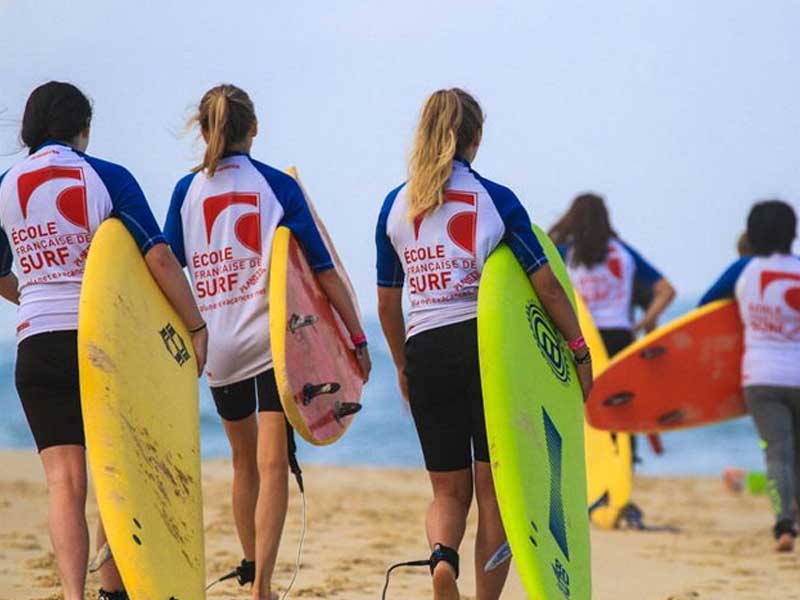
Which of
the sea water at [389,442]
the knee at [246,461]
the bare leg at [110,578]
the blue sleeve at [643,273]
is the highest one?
the blue sleeve at [643,273]

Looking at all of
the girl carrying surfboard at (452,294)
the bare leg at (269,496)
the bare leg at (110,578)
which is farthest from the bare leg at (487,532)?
the bare leg at (110,578)

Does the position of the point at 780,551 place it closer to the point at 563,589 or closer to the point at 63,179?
the point at 563,589

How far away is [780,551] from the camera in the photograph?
8.75 metres

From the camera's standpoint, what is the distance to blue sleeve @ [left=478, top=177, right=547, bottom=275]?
5355mm

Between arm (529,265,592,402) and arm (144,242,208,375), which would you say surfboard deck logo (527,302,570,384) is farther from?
arm (144,242,208,375)

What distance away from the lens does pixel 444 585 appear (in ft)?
17.2

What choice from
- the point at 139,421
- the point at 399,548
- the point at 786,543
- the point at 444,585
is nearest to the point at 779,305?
the point at 786,543

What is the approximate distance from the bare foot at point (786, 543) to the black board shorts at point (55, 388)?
15.0 ft

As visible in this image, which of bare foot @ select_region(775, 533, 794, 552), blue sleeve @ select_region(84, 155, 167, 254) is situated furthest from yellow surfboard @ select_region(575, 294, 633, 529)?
blue sleeve @ select_region(84, 155, 167, 254)

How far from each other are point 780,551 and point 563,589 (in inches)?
158

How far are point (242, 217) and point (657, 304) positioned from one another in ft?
14.3

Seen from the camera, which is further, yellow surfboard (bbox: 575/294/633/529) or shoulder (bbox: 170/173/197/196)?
yellow surfboard (bbox: 575/294/633/529)

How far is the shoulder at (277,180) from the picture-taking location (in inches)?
237

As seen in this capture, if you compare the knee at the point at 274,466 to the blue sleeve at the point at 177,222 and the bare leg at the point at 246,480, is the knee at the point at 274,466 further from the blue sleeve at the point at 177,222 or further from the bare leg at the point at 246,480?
the blue sleeve at the point at 177,222
